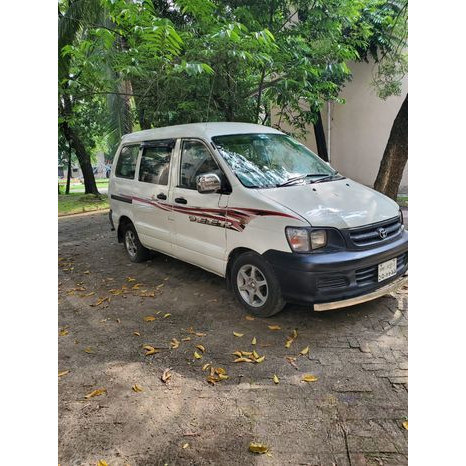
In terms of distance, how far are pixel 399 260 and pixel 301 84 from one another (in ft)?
11.8

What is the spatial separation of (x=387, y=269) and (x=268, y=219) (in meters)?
1.15

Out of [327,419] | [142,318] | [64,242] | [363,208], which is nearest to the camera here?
[327,419]

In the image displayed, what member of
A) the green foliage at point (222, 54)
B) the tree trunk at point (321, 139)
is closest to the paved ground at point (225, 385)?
Result: the green foliage at point (222, 54)

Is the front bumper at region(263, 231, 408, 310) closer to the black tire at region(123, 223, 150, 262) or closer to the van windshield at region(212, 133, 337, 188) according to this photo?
the van windshield at region(212, 133, 337, 188)

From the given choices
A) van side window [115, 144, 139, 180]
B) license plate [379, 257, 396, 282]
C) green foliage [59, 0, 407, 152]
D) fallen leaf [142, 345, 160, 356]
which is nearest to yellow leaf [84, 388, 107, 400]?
fallen leaf [142, 345, 160, 356]

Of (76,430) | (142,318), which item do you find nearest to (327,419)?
(76,430)

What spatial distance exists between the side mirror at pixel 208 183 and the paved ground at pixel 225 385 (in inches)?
48.7

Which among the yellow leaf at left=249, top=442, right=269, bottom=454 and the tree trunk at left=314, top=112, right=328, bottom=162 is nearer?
the yellow leaf at left=249, top=442, right=269, bottom=454

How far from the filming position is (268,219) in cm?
344

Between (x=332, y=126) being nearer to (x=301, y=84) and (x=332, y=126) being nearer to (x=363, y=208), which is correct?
(x=301, y=84)

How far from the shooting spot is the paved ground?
7.30ft

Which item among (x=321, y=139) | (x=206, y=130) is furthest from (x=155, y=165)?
(x=321, y=139)

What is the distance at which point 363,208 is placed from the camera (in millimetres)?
3578

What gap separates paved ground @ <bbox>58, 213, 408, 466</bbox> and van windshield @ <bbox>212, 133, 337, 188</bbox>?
4.27 feet
